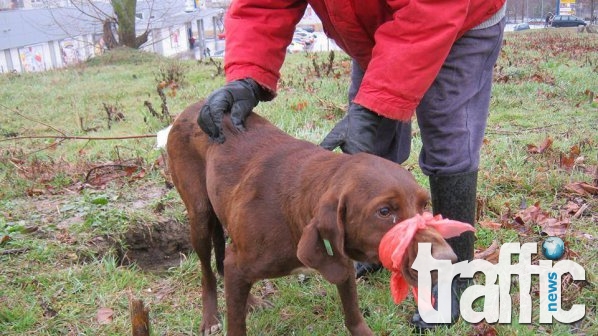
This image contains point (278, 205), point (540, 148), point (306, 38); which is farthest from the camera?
point (306, 38)

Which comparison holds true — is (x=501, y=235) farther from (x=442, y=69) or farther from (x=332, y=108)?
(x=332, y=108)

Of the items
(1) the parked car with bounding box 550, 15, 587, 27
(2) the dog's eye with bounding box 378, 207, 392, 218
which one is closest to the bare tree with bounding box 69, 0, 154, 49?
(2) the dog's eye with bounding box 378, 207, 392, 218

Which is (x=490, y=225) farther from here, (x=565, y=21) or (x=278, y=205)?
(x=565, y=21)

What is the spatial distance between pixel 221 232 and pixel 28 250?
48.7 inches

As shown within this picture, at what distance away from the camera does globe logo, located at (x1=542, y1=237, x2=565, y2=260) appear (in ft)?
10.2

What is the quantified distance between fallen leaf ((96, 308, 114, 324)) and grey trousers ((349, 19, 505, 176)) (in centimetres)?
169

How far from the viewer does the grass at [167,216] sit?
9.37ft

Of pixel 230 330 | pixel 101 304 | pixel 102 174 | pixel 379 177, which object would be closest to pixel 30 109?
pixel 102 174

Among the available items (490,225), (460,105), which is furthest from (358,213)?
(490,225)

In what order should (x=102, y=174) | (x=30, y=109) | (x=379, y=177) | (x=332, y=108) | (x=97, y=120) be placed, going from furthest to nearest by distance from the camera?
(x=30, y=109) → (x=97, y=120) → (x=332, y=108) → (x=102, y=174) → (x=379, y=177)

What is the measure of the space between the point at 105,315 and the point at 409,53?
1903 millimetres

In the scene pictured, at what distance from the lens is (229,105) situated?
9.07 feet

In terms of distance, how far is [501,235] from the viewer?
3523 mm

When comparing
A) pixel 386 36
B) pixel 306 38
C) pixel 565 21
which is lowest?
pixel 565 21
